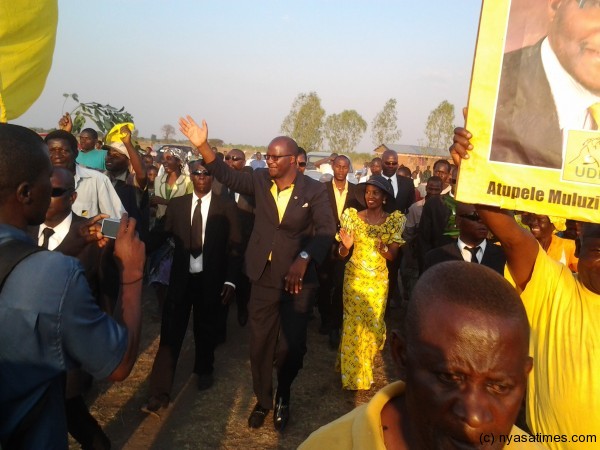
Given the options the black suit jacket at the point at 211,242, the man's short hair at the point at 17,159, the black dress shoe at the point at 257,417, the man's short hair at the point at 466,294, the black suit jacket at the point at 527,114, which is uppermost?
the black suit jacket at the point at 527,114

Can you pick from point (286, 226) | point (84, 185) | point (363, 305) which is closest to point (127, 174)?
point (84, 185)

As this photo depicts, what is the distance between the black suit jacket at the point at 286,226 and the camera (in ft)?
14.2

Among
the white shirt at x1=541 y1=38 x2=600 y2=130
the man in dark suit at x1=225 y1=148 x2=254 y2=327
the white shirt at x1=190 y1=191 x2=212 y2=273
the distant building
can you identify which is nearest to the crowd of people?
the white shirt at x1=541 y1=38 x2=600 y2=130

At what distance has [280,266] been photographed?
14.2 feet

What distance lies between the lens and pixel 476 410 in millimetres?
1229

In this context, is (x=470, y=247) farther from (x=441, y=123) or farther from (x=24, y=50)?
(x=441, y=123)

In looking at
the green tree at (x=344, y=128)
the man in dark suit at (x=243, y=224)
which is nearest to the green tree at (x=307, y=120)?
the green tree at (x=344, y=128)

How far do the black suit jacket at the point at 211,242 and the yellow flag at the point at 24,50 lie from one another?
66.8 inches

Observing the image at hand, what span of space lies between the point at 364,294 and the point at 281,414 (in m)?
1.42

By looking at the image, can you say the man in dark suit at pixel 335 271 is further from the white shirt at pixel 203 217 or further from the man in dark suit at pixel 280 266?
the man in dark suit at pixel 280 266

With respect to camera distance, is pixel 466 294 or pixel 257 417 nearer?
pixel 466 294

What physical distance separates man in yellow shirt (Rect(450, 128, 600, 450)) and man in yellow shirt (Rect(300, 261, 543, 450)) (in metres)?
0.72

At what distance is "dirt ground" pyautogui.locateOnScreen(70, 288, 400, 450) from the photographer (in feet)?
13.8

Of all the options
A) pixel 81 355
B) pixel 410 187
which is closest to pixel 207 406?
pixel 81 355
